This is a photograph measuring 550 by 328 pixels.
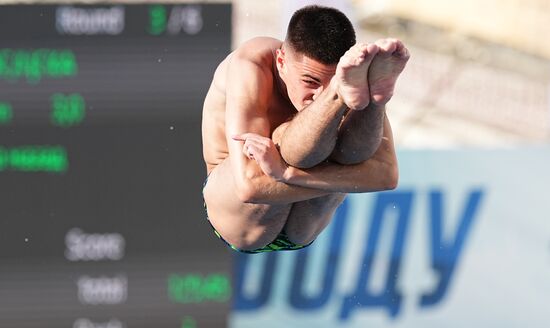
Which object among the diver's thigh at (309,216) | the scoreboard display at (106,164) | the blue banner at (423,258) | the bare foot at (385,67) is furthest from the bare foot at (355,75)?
the blue banner at (423,258)

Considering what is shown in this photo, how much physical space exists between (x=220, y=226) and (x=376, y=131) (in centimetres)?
118

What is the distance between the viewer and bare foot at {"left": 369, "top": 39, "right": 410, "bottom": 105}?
5.81 m

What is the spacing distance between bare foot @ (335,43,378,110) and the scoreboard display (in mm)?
3694

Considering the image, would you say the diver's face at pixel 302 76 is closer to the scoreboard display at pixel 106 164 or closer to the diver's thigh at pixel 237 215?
the diver's thigh at pixel 237 215

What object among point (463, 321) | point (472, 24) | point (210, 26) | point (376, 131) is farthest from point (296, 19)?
point (463, 321)

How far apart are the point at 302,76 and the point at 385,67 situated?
569mm

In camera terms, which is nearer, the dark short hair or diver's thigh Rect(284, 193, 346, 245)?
the dark short hair

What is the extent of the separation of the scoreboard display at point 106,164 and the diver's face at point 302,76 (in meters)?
3.13

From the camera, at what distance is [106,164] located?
9.73 metres

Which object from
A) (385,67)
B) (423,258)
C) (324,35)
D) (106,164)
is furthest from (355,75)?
(423,258)

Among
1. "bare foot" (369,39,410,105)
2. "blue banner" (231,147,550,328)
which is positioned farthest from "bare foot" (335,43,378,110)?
"blue banner" (231,147,550,328)

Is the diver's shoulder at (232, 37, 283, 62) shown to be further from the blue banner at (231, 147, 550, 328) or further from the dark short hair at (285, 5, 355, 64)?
the blue banner at (231, 147, 550, 328)

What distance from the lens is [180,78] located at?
31.7ft

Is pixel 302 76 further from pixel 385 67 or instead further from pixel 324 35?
pixel 385 67
